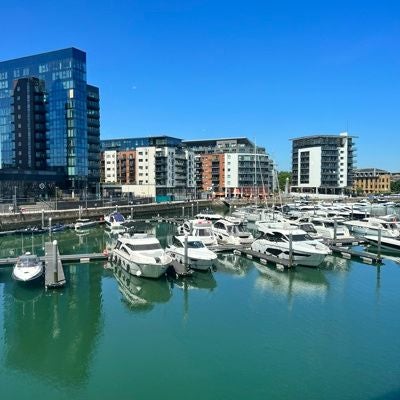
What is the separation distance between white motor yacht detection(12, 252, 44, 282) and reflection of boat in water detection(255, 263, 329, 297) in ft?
56.8

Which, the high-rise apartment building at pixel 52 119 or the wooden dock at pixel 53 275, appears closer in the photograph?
the wooden dock at pixel 53 275

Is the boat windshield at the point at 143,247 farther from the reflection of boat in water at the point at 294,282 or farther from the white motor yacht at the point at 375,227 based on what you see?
the white motor yacht at the point at 375,227

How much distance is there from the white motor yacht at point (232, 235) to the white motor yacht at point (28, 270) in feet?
70.2

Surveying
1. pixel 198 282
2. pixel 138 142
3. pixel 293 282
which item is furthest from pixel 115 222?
pixel 138 142

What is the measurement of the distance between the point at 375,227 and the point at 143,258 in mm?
39565

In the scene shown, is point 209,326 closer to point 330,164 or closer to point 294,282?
point 294,282

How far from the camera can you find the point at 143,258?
33.3m

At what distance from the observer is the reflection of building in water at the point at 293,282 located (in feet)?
104

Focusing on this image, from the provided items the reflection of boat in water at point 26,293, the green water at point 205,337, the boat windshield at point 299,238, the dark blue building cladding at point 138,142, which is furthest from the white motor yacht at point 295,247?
the dark blue building cladding at point 138,142

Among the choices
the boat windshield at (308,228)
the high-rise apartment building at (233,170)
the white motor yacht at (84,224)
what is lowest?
the white motor yacht at (84,224)

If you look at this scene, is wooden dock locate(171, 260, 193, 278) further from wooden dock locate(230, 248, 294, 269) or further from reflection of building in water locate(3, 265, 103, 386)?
wooden dock locate(230, 248, 294, 269)

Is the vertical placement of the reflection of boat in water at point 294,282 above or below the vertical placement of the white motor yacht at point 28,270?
below

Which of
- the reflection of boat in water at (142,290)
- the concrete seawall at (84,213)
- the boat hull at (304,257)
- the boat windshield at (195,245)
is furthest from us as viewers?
the concrete seawall at (84,213)

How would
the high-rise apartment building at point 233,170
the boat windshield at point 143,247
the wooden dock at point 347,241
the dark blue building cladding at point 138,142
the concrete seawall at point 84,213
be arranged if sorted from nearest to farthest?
the boat windshield at point 143,247
the wooden dock at point 347,241
the concrete seawall at point 84,213
the dark blue building cladding at point 138,142
the high-rise apartment building at point 233,170
